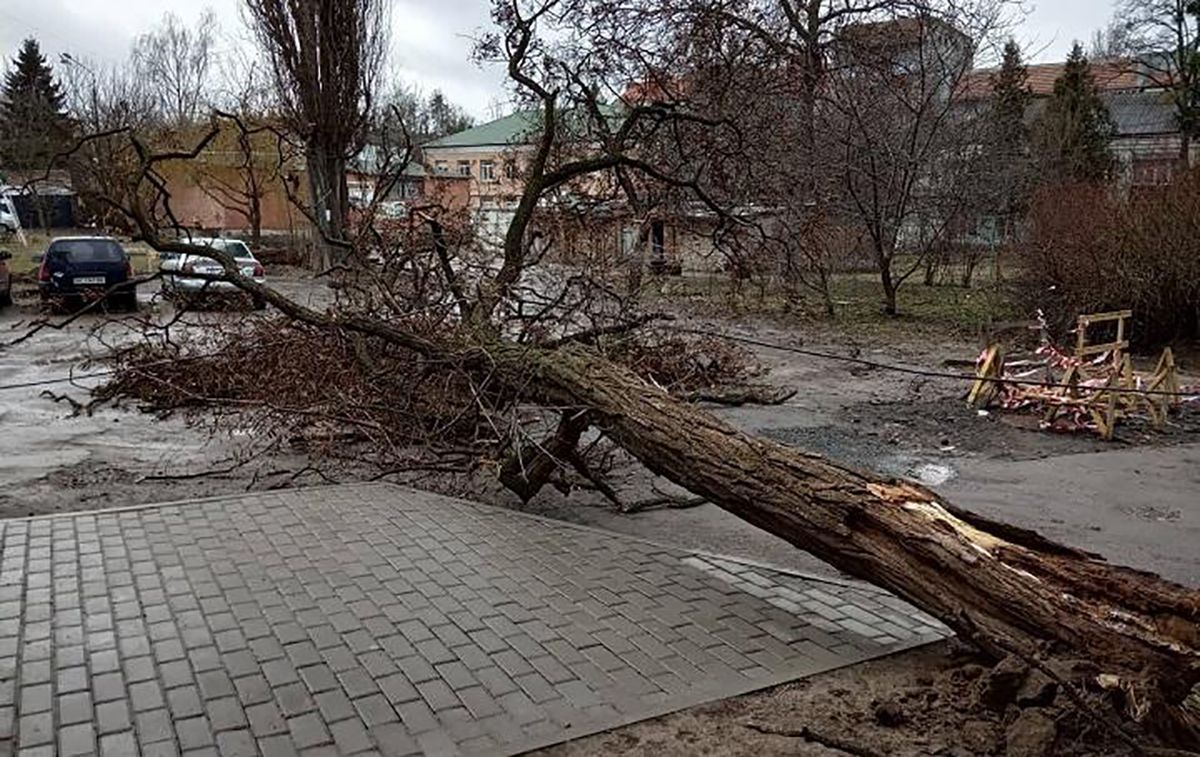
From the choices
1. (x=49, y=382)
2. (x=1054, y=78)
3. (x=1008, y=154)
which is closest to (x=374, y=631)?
(x=49, y=382)

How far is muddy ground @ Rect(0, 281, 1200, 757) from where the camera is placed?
342cm

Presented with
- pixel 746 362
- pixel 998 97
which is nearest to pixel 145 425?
pixel 746 362

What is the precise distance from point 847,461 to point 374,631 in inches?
184

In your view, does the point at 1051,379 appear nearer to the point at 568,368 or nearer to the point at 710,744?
the point at 568,368

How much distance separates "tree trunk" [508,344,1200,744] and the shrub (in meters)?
11.6

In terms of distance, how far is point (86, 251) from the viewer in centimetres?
1798

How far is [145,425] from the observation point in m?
8.77

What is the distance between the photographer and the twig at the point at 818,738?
10.4 feet

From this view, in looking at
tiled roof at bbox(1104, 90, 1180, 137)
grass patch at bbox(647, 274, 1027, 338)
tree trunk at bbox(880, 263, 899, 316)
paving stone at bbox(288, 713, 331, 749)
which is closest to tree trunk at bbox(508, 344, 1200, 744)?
paving stone at bbox(288, 713, 331, 749)

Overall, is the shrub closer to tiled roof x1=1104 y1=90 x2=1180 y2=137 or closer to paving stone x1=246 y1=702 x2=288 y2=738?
paving stone x1=246 y1=702 x2=288 y2=738

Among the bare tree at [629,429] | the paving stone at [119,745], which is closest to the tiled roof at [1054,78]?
the bare tree at [629,429]

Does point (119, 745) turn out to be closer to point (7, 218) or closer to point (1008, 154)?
point (1008, 154)

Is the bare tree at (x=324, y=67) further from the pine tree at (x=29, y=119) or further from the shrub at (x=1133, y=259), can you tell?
the shrub at (x=1133, y=259)

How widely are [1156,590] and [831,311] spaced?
1551 cm
